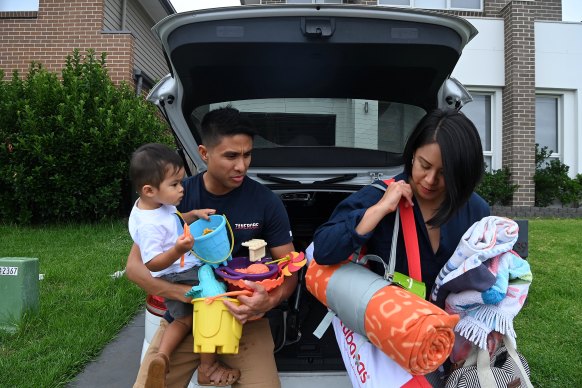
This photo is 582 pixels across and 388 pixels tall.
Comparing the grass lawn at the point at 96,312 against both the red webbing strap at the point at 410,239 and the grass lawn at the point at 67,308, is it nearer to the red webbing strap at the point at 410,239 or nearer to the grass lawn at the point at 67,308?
the grass lawn at the point at 67,308

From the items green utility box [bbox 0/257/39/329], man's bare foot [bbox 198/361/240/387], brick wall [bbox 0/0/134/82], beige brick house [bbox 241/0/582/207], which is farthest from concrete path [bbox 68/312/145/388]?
beige brick house [bbox 241/0/582/207]

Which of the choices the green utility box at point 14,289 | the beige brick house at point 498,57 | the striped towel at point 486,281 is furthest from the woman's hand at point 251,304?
the beige brick house at point 498,57

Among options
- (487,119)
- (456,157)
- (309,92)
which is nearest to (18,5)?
(309,92)

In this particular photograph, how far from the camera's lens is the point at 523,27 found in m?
10.2

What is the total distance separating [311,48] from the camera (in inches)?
88.1

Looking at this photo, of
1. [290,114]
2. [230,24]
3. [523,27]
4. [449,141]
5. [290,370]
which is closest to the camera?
[449,141]

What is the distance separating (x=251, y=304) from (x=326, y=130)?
1.48 m

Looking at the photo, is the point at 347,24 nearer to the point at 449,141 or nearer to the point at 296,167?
the point at 449,141

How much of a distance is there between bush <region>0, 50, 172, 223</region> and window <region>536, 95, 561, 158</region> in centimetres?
878

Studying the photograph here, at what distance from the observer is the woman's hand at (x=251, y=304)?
1.93 meters

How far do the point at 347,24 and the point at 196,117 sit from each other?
1073 millimetres

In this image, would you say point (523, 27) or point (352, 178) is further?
→ point (523, 27)

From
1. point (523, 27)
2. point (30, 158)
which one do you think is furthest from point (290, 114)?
point (523, 27)

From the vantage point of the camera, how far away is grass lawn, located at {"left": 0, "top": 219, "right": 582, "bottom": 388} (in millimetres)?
3057
